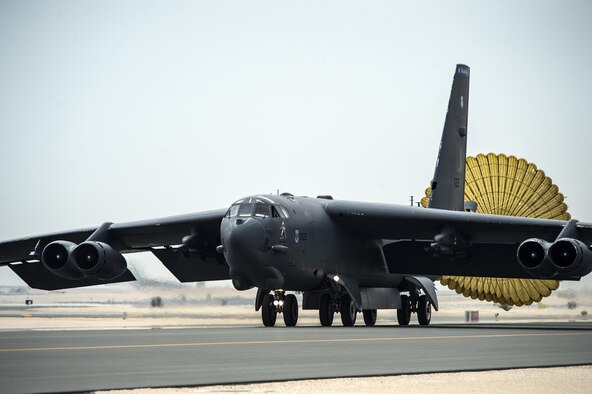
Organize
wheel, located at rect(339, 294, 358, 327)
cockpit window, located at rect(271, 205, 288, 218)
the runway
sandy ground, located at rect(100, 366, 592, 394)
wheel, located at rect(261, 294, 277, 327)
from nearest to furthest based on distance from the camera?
sandy ground, located at rect(100, 366, 592, 394), the runway, cockpit window, located at rect(271, 205, 288, 218), wheel, located at rect(261, 294, 277, 327), wheel, located at rect(339, 294, 358, 327)

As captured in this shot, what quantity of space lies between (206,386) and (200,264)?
22427 mm

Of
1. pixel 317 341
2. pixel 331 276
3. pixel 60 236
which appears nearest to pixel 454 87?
pixel 331 276

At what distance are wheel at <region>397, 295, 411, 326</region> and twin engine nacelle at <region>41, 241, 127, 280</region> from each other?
31.0ft

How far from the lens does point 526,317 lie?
4744 cm

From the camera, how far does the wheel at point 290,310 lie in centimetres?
2861

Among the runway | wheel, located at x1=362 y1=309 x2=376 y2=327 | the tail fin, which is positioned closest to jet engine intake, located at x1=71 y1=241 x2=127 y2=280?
wheel, located at x1=362 y1=309 x2=376 y2=327

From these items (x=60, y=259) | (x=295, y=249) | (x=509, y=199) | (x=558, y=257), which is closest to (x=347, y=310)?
(x=295, y=249)

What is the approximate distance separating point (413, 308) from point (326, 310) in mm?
5113

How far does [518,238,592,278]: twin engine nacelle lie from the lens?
82.8 feet

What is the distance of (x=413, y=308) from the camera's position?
33.8 metres

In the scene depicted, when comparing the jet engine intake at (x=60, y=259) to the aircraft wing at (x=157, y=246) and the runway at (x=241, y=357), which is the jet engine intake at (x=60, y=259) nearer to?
the aircraft wing at (x=157, y=246)

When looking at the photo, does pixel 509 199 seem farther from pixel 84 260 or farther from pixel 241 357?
pixel 241 357

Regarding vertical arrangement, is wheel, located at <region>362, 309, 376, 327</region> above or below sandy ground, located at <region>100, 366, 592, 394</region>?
below

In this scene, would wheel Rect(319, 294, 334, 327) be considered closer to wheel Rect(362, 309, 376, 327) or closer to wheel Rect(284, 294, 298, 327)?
wheel Rect(284, 294, 298, 327)
